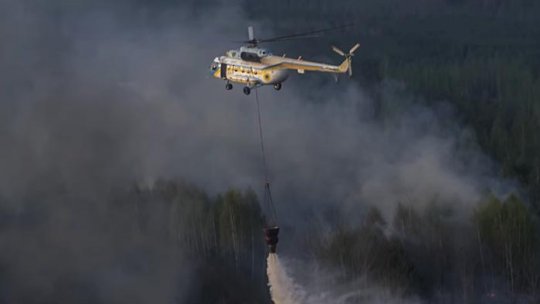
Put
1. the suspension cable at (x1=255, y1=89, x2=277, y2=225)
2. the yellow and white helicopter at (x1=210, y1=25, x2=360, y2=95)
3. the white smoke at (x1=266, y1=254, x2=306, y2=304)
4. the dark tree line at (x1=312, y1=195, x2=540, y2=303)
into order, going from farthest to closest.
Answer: the suspension cable at (x1=255, y1=89, x2=277, y2=225)
the dark tree line at (x1=312, y1=195, x2=540, y2=303)
the white smoke at (x1=266, y1=254, x2=306, y2=304)
the yellow and white helicopter at (x1=210, y1=25, x2=360, y2=95)

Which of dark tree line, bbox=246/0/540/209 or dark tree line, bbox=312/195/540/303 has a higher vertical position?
dark tree line, bbox=246/0/540/209

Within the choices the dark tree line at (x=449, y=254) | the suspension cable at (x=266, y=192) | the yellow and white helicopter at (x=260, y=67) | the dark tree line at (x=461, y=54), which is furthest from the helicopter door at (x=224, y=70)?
the dark tree line at (x=461, y=54)

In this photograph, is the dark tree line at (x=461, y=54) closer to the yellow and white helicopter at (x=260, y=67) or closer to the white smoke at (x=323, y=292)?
the white smoke at (x=323, y=292)

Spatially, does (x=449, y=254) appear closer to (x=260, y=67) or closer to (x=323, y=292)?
(x=323, y=292)

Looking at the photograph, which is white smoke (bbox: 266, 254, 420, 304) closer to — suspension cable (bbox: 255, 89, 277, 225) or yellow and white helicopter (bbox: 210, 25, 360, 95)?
suspension cable (bbox: 255, 89, 277, 225)

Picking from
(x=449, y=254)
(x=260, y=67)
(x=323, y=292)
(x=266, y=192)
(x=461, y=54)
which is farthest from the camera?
(x=461, y=54)

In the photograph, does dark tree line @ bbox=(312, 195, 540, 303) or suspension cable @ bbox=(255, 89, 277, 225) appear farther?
suspension cable @ bbox=(255, 89, 277, 225)

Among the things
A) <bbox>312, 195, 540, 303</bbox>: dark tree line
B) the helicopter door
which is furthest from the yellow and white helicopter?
<bbox>312, 195, 540, 303</bbox>: dark tree line

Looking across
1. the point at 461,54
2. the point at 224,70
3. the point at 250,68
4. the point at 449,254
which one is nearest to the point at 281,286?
the point at 449,254

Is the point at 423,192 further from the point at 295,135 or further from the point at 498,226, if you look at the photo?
the point at 295,135

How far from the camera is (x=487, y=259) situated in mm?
62438

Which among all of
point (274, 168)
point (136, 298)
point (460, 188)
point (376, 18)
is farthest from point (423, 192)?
point (376, 18)

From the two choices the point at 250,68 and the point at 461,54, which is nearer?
the point at 250,68

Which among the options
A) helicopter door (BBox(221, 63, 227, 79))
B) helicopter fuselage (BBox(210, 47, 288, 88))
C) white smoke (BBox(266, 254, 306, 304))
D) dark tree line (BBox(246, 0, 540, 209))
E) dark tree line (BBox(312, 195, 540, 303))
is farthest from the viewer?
dark tree line (BBox(246, 0, 540, 209))
